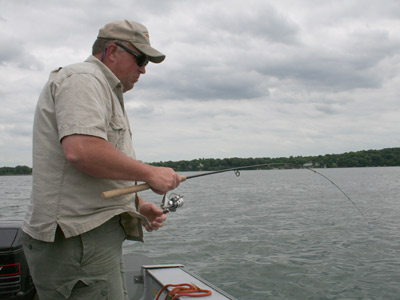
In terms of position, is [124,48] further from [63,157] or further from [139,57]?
[63,157]

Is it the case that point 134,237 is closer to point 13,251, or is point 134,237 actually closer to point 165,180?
point 165,180

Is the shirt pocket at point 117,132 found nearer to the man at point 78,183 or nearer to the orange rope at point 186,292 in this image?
the man at point 78,183

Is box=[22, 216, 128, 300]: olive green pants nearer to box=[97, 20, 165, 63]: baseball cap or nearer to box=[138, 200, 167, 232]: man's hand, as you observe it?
box=[138, 200, 167, 232]: man's hand

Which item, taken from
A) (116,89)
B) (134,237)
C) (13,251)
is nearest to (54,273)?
(134,237)

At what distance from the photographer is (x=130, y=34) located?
6.21 ft

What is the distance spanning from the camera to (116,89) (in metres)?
1.89

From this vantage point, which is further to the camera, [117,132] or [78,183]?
[117,132]

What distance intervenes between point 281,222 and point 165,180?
1315 centimetres

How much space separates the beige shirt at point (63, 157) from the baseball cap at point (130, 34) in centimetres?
22

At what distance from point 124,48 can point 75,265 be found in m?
1.01

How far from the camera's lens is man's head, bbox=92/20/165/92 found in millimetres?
1893

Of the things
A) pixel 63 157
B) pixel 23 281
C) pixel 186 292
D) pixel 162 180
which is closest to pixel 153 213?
pixel 162 180

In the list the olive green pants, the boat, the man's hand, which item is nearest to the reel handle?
the olive green pants

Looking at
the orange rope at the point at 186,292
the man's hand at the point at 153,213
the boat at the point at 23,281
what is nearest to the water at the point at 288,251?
the boat at the point at 23,281
